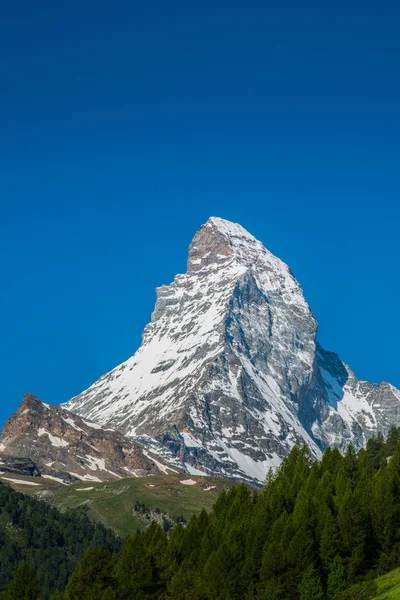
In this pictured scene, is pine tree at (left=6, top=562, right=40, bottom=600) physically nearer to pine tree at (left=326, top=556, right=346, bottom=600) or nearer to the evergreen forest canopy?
the evergreen forest canopy

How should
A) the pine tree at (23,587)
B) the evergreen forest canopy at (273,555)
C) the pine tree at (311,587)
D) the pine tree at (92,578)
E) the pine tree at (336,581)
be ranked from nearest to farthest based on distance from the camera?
the pine tree at (311,587) → the pine tree at (336,581) → the evergreen forest canopy at (273,555) → the pine tree at (92,578) → the pine tree at (23,587)

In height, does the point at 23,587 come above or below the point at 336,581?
below

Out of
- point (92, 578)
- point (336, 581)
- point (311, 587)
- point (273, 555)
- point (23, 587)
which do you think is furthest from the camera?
point (23, 587)

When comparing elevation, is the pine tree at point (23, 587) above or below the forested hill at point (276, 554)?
below

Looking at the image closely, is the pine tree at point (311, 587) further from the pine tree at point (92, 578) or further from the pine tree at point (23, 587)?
the pine tree at point (23, 587)

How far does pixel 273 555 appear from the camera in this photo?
138625mm

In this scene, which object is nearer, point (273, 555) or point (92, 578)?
point (273, 555)

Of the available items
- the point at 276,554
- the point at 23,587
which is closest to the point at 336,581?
the point at 276,554

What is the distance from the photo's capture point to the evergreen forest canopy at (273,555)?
451 feet

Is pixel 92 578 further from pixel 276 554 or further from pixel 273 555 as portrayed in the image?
pixel 276 554

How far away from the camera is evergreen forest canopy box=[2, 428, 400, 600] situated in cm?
13738

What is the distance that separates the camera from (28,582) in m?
156

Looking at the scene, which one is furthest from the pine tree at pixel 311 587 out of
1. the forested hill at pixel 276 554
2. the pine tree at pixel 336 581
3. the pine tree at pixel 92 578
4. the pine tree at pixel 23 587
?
the pine tree at pixel 23 587

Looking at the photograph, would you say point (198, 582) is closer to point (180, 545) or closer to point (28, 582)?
point (180, 545)
